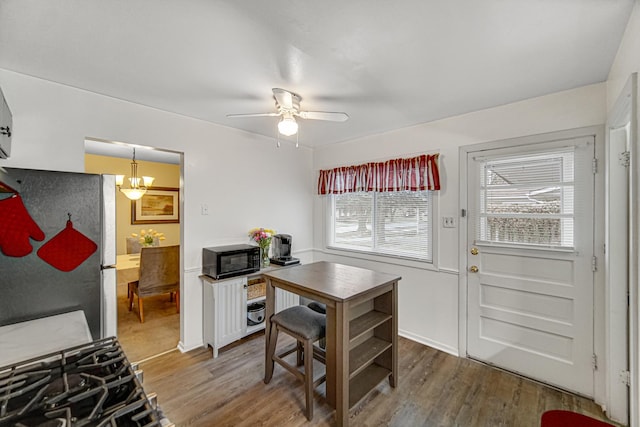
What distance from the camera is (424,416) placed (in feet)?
6.16

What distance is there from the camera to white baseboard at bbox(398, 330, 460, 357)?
2658 millimetres

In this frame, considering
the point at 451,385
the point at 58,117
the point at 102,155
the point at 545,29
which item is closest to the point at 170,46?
the point at 58,117

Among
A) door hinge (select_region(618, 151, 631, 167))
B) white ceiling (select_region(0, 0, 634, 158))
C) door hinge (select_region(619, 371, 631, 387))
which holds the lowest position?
door hinge (select_region(619, 371, 631, 387))

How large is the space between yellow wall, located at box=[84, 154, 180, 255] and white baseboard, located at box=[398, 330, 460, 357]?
14.9 feet

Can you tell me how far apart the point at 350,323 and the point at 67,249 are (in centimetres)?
196

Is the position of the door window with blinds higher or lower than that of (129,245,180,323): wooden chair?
higher

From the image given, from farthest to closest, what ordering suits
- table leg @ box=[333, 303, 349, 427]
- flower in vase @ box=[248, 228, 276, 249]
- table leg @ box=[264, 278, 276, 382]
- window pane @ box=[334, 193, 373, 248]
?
window pane @ box=[334, 193, 373, 248] < flower in vase @ box=[248, 228, 276, 249] < table leg @ box=[264, 278, 276, 382] < table leg @ box=[333, 303, 349, 427]

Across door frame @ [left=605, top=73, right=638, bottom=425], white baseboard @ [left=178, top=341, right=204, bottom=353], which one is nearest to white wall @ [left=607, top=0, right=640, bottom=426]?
door frame @ [left=605, top=73, right=638, bottom=425]

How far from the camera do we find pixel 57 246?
164 cm

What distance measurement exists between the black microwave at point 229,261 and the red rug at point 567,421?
249 cm

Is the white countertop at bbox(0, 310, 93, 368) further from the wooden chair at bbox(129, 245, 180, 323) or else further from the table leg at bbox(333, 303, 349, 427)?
the wooden chair at bbox(129, 245, 180, 323)

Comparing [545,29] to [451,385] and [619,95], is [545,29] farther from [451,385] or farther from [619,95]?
[451,385]

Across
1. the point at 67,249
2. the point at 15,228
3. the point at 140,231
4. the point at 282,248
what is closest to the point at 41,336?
the point at 67,249

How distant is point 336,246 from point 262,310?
1.34 m
